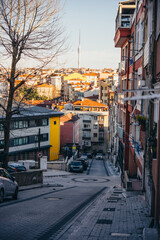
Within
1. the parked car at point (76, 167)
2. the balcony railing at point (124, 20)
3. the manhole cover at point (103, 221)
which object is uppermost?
the balcony railing at point (124, 20)

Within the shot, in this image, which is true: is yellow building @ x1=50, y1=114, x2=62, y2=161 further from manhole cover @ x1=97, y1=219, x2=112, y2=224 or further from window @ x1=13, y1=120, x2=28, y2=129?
manhole cover @ x1=97, y1=219, x2=112, y2=224

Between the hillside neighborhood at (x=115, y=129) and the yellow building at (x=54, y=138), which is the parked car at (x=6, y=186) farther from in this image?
the yellow building at (x=54, y=138)

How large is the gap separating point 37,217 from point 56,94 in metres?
136

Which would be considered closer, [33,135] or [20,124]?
[20,124]

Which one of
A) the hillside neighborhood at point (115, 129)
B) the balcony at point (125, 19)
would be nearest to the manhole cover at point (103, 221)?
the hillside neighborhood at point (115, 129)

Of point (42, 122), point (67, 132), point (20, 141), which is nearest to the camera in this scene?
point (20, 141)

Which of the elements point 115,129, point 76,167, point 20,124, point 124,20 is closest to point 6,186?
point 124,20

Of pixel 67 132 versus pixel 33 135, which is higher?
pixel 67 132

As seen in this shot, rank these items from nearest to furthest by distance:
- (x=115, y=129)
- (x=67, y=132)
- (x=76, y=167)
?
(x=76, y=167) < (x=115, y=129) < (x=67, y=132)

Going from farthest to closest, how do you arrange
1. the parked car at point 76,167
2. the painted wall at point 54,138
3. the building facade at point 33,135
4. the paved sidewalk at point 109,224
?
the painted wall at point 54,138 < the building facade at point 33,135 < the parked car at point 76,167 < the paved sidewalk at point 109,224

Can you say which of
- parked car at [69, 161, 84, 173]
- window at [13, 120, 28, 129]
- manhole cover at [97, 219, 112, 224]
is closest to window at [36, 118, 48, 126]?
window at [13, 120, 28, 129]

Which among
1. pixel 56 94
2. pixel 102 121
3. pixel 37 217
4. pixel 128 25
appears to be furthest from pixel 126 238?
→ pixel 56 94

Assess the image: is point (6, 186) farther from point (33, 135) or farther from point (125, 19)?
point (33, 135)

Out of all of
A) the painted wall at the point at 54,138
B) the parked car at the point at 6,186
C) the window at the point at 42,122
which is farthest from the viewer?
the painted wall at the point at 54,138
